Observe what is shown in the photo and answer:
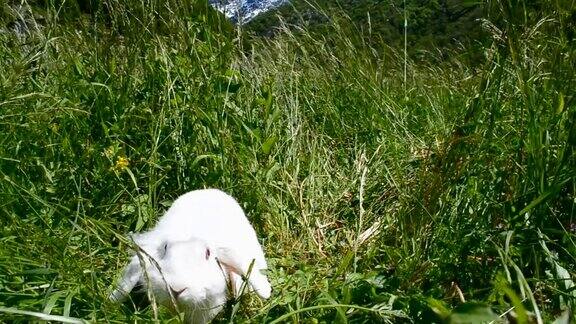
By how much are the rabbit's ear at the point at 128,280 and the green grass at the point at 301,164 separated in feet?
0.12

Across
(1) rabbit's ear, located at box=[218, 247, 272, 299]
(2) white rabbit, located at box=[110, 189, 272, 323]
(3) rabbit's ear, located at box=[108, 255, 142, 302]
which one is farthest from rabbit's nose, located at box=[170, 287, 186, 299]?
(1) rabbit's ear, located at box=[218, 247, 272, 299]

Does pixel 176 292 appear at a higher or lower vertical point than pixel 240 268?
higher

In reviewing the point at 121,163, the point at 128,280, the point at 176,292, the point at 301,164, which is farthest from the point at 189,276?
the point at 301,164

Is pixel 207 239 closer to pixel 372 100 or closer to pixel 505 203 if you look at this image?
pixel 505 203

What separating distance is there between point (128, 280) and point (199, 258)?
22cm

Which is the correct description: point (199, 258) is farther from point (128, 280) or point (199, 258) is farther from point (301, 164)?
point (301, 164)

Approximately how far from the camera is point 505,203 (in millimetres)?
1655

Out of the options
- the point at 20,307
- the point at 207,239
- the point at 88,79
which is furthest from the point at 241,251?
the point at 88,79

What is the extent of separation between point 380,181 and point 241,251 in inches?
34.4

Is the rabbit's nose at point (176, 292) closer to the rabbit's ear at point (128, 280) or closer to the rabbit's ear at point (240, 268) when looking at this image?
the rabbit's ear at point (128, 280)

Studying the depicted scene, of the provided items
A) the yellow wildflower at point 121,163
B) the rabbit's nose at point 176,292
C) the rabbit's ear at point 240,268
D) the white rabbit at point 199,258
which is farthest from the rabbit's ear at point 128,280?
the yellow wildflower at point 121,163

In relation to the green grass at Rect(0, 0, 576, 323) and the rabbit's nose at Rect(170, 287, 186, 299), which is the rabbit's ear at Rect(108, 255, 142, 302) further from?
the rabbit's nose at Rect(170, 287, 186, 299)

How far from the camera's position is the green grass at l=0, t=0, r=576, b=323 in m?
1.56

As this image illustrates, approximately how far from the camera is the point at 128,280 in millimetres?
1744
